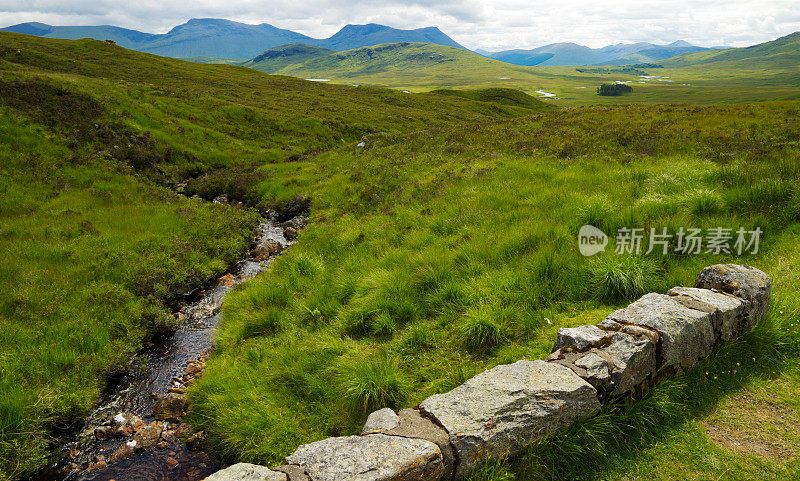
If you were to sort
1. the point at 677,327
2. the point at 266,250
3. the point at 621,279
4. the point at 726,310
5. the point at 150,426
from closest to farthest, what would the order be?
the point at 677,327 < the point at 726,310 < the point at 621,279 < the point at 150,426 < the point at 266,250

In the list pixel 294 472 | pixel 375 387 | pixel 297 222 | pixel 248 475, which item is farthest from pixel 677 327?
pixel 297 222

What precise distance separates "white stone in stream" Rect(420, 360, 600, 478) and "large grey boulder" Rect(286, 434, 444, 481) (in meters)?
0.38

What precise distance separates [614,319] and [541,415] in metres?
2.31

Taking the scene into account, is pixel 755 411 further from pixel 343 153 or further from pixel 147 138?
pixel 147 138

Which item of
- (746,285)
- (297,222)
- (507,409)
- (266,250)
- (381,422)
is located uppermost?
(746,285)

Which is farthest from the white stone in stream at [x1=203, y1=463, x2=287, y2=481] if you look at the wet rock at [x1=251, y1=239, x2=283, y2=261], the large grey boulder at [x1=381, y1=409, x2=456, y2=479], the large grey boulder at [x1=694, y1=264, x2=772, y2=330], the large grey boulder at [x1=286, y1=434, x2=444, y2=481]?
the wet rock at [x1=251, y1=239, x2=283, y2=261]

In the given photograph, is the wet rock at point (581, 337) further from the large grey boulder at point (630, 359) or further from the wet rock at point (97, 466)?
the wet rock at point (97, 466)

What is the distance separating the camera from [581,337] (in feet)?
17.7

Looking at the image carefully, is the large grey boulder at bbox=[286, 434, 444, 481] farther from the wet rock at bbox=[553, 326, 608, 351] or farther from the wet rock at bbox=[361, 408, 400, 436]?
the wet rock at bbox=[553, 326, 608, 351]

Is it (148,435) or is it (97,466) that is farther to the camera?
(148,435)

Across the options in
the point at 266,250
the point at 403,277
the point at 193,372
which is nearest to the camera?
the point at 403,277

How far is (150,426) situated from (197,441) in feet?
4.45

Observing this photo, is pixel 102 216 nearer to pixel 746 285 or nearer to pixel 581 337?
pixel 581 337

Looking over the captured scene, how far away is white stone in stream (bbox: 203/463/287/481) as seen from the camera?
3709mm
